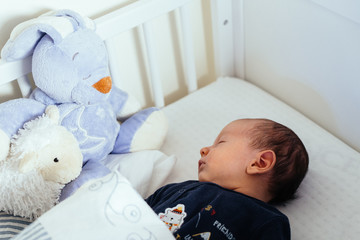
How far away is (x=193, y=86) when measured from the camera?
1457 mm

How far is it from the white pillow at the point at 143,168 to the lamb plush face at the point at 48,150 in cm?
17

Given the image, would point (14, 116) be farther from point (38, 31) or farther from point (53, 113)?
point (38, 31)

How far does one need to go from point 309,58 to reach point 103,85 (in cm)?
56

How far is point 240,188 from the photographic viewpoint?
105 centimetres

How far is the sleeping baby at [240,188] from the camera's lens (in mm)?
946

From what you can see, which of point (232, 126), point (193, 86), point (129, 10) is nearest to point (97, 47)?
Answer: point (129, 10)

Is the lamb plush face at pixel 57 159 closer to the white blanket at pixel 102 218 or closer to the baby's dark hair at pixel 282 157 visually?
the white blanket at pixel 102 218

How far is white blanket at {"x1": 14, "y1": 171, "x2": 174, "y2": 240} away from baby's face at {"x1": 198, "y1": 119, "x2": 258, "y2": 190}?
338 mm

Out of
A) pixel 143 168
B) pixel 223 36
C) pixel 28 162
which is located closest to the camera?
pixel 28 162

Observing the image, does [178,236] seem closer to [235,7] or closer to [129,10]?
[129,10]

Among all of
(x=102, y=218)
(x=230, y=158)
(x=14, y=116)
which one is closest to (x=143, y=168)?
(x=230, y=158)

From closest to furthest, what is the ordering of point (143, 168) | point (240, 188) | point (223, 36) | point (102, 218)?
point (102, 218), point (240, 188), point (143, 168), point (223, 36)

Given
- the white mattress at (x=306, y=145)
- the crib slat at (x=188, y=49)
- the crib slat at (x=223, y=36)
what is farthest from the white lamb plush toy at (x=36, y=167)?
the crib slat at (x=223, y=36)

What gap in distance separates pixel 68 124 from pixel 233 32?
0.64m
